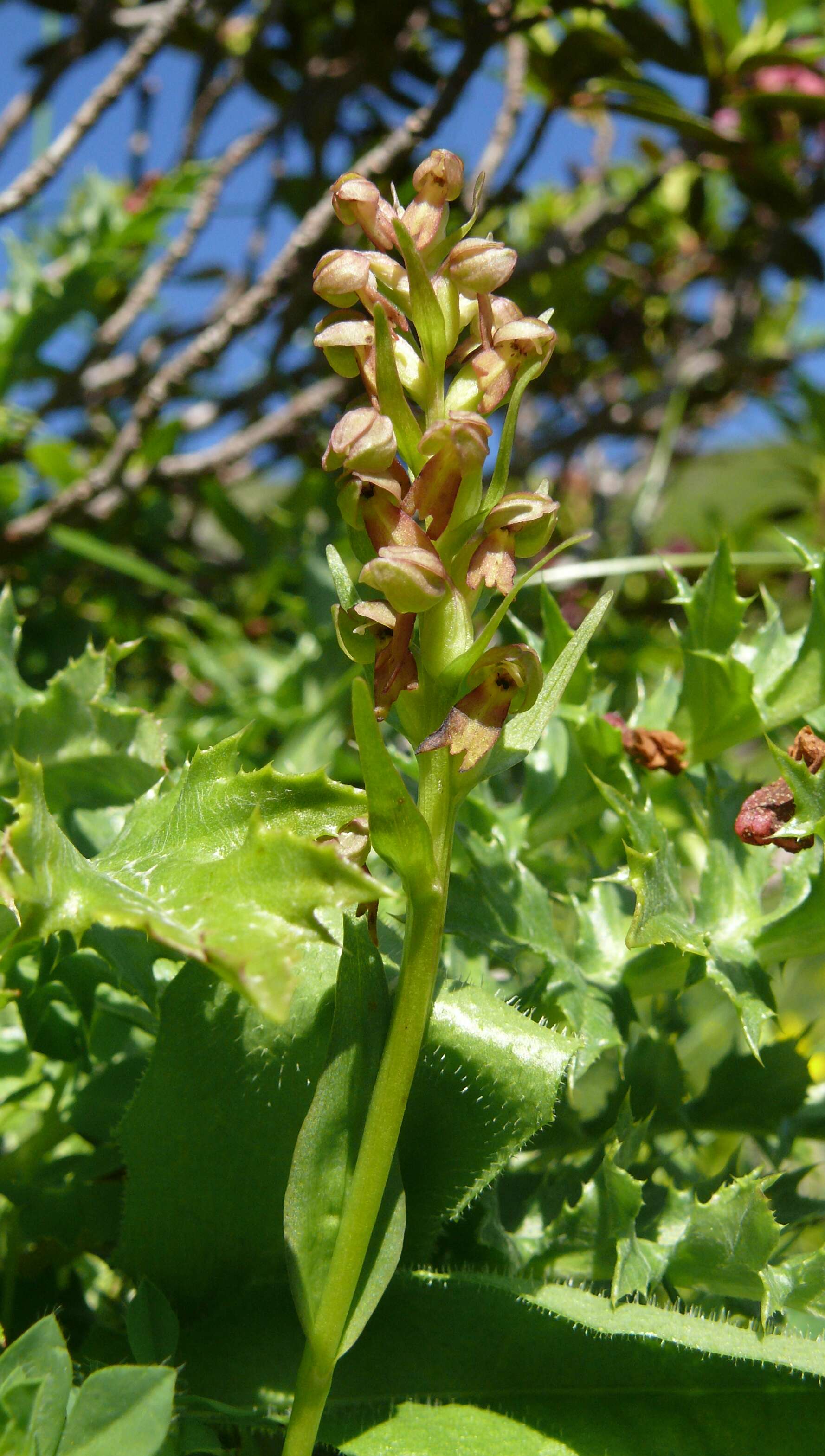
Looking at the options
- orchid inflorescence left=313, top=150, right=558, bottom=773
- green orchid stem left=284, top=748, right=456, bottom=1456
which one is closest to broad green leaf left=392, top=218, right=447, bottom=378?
orchid inflorescence left=313, top=150, right=558, bottom=773

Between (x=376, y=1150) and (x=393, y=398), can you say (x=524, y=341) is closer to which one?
(x=393, y=398)

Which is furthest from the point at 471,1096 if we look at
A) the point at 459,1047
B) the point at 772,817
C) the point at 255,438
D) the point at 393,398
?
the point at 255,438

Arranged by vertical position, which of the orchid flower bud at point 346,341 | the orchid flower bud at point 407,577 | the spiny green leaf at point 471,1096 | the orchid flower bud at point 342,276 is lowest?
the spiny green leaf at point 471,1096

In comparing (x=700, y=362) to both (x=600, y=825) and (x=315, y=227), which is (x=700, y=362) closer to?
(x=315, y=227)

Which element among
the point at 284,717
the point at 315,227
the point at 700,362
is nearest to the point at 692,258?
the point at 700,362

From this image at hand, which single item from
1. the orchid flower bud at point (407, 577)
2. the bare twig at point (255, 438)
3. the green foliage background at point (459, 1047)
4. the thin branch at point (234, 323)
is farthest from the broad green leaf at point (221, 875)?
the bare twig at point (255, 438)

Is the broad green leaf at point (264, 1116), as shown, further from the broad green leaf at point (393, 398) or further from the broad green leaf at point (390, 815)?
the broad green leaf at point (393, 398)
